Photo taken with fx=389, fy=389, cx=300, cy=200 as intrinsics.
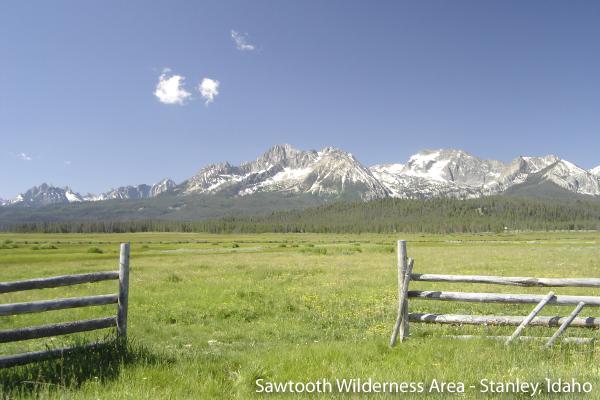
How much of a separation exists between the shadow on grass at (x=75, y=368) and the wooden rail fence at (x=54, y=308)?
194 mm

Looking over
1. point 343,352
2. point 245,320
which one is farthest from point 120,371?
point 245,320

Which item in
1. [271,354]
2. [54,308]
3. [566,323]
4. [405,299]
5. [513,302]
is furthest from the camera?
[405,299]

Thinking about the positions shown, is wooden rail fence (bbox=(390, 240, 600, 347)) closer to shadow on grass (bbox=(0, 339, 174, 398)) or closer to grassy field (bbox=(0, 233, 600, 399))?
grassy field (bbox=(0, 233, 600, 399))

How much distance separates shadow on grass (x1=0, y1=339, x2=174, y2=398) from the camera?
716 centimetres

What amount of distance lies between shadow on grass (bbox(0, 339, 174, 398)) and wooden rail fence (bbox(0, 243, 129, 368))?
194mm

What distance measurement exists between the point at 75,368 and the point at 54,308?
1.72 meters

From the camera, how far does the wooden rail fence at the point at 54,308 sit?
8078mm

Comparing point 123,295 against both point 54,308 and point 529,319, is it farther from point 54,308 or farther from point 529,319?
point 529,319

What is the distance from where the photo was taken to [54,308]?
29.3 feet

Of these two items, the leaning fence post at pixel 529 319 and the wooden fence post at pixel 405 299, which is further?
the wooden fence post at pixel 405 299

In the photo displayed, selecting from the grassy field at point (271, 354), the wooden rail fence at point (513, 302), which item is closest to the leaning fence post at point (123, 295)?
the grassy field at point (271, 354)

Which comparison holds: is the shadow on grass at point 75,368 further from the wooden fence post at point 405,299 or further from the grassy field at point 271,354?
the wooden fence post at point 405,299

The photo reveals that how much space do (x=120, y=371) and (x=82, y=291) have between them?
67.8 ft

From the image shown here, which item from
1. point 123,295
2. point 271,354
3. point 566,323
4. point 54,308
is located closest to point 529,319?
point 566,323
